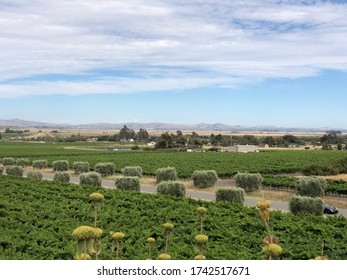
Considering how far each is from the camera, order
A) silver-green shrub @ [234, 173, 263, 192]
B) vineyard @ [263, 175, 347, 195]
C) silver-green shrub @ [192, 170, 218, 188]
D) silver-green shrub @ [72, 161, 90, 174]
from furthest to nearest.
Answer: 1. silver-green shrub @ [72, 161, 90, 174]
2. silver-green shrub @ [192, 170, 218, 188]
3. silver-green shrub @ [234, 173, 263, 192]
4. vineyard @ [263, 175, 347, 195]

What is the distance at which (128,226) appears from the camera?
13.9 meters

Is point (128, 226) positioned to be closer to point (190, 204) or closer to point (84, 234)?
point (190, 204)

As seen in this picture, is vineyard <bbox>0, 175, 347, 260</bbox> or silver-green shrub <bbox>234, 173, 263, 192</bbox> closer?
vineyard <bbox>0, 175, 347, 260</bbox>

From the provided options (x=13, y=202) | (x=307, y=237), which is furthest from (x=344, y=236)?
(x=13, y=202)

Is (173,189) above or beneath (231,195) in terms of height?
beneath

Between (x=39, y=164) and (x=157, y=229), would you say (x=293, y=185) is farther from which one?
(x=39, y=164)

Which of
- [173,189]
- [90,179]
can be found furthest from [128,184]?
[173,189]

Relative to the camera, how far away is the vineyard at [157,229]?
10.4 meters

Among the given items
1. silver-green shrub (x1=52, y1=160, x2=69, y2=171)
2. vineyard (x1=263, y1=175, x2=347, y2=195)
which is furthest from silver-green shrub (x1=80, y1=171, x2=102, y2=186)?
silver-green shrub (x1=52, y1=160, x2=69, y2=171)

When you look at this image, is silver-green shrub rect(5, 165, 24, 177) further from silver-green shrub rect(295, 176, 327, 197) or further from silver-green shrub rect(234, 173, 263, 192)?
silver-green shrub rect(295, 176, 327, 197)

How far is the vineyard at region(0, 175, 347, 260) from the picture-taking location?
10.4 metres

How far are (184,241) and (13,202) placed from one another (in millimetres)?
10124

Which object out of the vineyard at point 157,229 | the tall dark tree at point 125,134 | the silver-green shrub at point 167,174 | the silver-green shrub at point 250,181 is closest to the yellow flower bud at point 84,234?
the vineyard at point 157,229

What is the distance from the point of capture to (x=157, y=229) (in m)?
12.7
